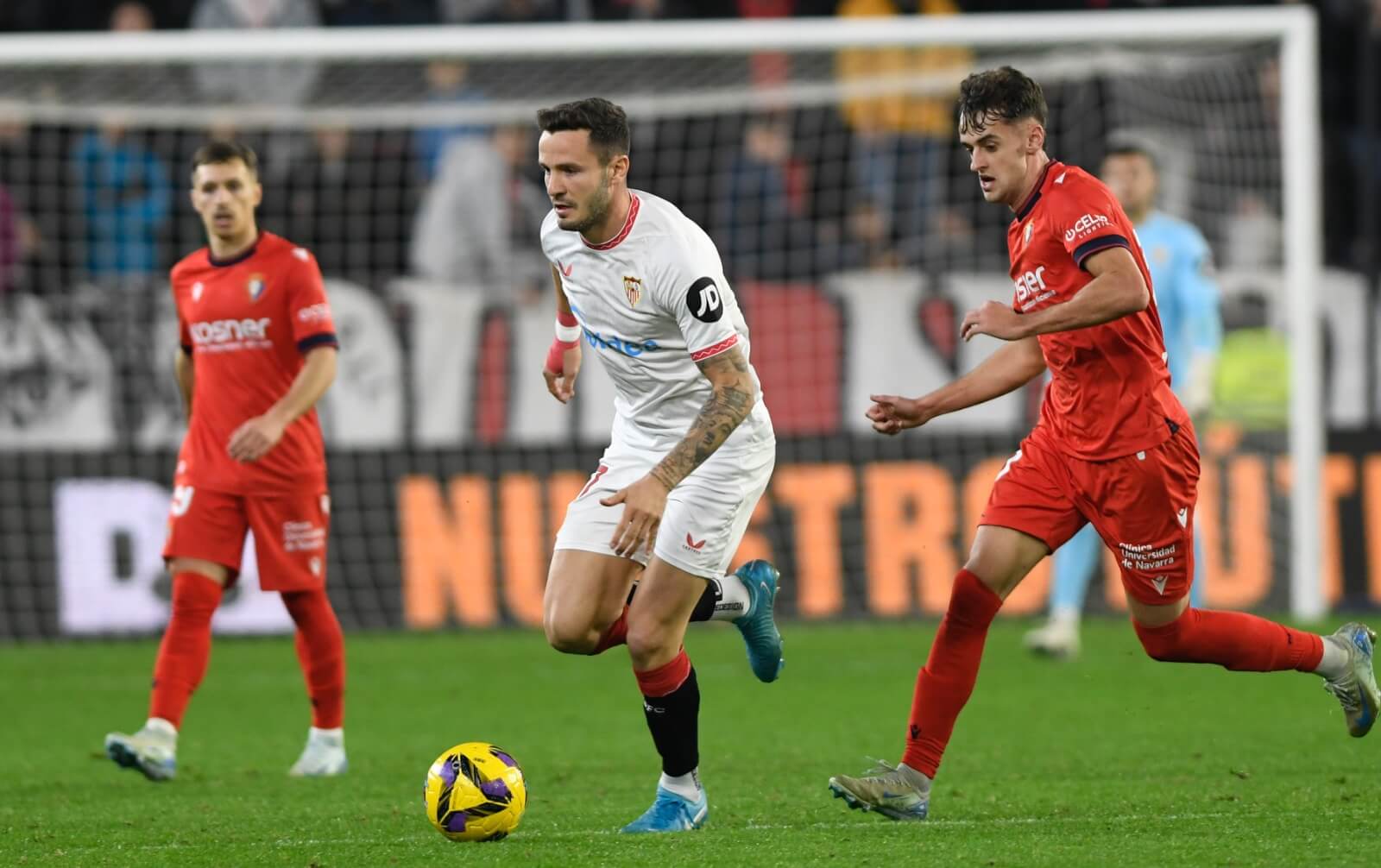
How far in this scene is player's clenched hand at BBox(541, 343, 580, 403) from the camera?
6375 mm

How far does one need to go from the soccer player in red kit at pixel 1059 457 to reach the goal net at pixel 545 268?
19.0ft

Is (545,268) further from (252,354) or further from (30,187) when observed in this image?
(252,354)

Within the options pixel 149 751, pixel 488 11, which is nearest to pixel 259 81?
pixel 488 11

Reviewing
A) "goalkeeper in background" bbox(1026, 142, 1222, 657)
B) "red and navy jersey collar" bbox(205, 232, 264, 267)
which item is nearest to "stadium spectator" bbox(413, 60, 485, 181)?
"goalkeeper in background" bbox(1026, 142, 1222, 657)

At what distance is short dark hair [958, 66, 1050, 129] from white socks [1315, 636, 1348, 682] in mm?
1836

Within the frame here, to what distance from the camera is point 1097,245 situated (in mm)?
5379

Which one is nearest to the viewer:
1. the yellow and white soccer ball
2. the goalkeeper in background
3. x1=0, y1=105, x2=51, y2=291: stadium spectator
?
the yellow and white soccer ball

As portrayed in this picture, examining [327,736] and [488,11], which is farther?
[488,11]

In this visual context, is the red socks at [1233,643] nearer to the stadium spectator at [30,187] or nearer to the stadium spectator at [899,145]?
the stadium spectator at [899,145]

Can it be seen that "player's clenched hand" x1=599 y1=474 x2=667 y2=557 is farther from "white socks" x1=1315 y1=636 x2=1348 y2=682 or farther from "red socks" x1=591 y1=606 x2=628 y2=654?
"white socks" x1=1315 y1=636 x2=1348 y2=682

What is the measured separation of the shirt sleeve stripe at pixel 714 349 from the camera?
5422 millimetres

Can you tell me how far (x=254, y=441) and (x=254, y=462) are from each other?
232 millimetres

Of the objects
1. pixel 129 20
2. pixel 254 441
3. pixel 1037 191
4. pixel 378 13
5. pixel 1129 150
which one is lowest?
pixel 254 441

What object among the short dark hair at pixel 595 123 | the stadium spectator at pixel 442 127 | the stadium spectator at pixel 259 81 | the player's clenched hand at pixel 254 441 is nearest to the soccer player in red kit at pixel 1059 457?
the short dark hair at pixel 595 123
